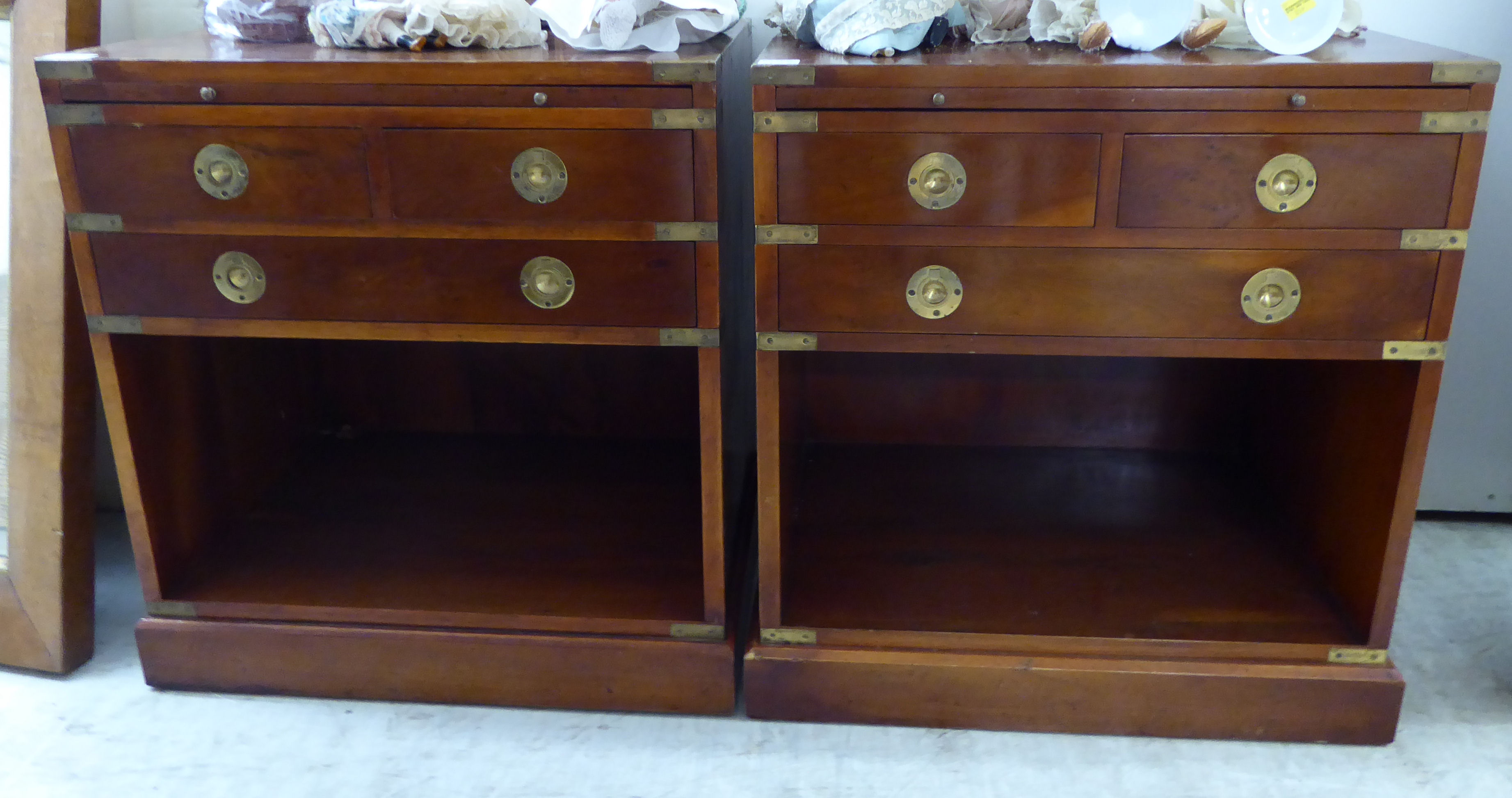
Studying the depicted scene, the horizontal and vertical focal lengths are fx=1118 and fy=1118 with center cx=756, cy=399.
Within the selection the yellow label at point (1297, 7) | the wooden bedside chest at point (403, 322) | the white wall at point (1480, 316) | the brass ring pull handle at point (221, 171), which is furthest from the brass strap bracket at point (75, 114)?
the white wall at point (1480, 316)

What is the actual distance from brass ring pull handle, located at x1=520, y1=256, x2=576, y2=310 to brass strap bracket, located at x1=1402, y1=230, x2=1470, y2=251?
0.86 m

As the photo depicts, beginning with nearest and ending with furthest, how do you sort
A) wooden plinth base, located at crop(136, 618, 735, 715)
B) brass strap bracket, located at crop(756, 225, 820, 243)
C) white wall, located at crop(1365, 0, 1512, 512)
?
brass strap bracket, located at crop(756, 225, 820, 243), wooden plinth base, located at crop(136, 618, 735, 715), white wall, located at crop(1365, 0, 1512, 512)

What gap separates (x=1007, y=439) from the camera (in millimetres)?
1830

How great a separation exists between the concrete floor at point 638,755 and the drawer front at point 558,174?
631 mm

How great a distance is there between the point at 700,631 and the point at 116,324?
2.54ft

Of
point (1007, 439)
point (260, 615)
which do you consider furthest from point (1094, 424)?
point (260, 615)

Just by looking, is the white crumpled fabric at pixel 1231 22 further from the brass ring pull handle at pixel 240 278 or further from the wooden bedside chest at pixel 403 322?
the brass ring pull handle at pixel 240 278

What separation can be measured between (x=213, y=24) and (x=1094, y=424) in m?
1.39

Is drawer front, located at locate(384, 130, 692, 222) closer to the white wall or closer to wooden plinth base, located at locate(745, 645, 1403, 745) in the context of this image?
wooden plinth base, located at locate(745, 645, 1403, 745)

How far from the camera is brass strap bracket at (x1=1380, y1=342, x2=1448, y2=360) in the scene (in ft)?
3.83

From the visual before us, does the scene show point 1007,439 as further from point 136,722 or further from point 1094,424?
point 136,722

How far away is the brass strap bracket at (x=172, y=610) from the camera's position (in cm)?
143

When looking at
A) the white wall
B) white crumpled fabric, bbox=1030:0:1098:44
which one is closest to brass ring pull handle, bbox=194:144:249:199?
white crumpled fabric, bbox=1030:0:1098:44

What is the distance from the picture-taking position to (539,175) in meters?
1.18
